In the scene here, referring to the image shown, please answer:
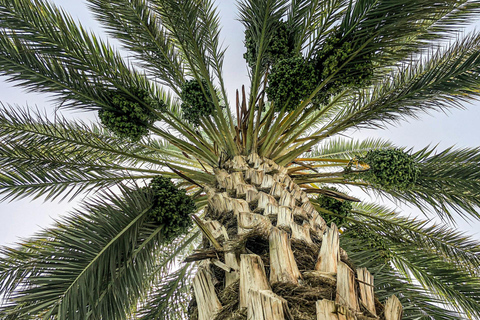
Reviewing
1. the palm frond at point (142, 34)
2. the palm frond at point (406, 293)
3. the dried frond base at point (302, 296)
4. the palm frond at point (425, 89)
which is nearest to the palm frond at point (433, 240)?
the palm frond at point (406, 293)

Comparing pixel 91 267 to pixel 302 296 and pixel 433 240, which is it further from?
pixel 433 240

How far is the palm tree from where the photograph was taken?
2686 mm

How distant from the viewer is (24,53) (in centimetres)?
374

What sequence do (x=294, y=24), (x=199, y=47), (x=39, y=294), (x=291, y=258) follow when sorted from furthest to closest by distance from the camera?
(x=294, y=24) → (x=199, y=47) → (x=39, y=294) → (x=291, y=258)

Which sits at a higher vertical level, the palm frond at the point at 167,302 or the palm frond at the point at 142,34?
the palm frond at the point at 142,34

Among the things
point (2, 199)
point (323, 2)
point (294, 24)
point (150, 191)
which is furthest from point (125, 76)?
point (323, 2)

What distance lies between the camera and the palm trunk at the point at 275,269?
184 centimetres

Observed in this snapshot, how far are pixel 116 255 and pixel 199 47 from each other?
2690mm

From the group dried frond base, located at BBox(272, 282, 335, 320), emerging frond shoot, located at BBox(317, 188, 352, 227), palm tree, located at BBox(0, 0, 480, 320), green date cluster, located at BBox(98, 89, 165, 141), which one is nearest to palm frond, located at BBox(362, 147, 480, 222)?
palm tree, located at BBox(0, 0, 480, 320)

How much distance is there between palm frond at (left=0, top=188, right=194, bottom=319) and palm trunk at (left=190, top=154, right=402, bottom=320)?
0.68 meters

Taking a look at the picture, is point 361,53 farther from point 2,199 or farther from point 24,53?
point 2,199

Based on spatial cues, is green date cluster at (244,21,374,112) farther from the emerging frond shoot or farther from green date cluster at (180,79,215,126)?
the emerging frond shoot

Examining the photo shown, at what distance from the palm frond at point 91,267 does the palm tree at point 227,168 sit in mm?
16

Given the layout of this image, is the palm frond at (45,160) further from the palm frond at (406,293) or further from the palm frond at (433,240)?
the palm frond at (433,240)
